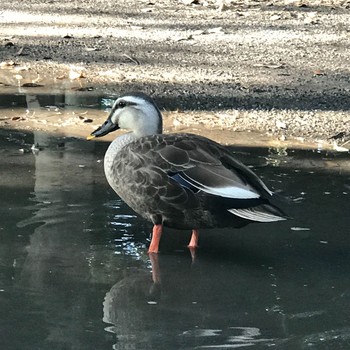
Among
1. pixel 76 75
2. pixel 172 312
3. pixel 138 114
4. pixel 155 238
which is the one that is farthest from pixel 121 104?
pixel 76 75

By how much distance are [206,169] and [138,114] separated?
2.48ft

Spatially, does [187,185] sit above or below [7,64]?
above

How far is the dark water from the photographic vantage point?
480 centimetres

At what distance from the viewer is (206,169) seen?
5.76 m

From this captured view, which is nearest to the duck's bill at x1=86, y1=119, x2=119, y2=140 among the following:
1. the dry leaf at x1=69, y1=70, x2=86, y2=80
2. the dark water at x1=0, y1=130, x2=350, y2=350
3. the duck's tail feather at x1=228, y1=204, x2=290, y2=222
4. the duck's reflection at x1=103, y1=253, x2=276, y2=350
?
the dark water at x1=0, y1=130, x2=350, y2=350

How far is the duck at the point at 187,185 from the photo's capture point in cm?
566

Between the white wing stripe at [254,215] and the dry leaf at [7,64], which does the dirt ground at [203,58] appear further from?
the white wing stripe at [254,215]

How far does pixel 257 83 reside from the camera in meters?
10.4

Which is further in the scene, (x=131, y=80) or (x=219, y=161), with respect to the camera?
(x=131, y=80)

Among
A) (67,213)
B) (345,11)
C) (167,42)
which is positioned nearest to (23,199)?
(67,213)

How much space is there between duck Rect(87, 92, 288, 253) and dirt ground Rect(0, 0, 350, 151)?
104 inches

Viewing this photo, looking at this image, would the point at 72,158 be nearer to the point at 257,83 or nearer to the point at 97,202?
the point at 97,202

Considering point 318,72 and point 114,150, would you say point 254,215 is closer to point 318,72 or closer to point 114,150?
point 114,150

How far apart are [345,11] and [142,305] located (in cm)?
1053
